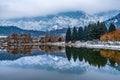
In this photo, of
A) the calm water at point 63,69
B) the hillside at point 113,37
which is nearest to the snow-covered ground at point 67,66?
the calm water at point 63,69

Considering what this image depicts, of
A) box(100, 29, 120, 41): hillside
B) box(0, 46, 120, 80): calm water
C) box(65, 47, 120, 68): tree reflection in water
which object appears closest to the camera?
box(0, 46, 120, 80): calm water

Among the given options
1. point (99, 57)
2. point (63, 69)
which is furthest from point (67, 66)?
point (99, 57)

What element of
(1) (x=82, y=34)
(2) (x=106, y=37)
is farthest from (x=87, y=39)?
(2) (x=106, y=37)

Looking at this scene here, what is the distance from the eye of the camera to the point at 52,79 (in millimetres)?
29891

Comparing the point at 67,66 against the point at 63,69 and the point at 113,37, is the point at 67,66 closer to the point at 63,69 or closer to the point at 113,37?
the point at 63,69

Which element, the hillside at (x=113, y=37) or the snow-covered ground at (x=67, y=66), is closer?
the snow-covered ground at (x=67, y=66)

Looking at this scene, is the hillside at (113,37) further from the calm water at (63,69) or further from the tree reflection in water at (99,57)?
the calm water at (63,69)

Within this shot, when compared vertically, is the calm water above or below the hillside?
below

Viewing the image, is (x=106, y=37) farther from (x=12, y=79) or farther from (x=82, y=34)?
(x=12, y=79)

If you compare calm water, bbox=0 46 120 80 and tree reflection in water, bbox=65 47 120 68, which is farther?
tree reflection in water, bbox=65 47 120 68

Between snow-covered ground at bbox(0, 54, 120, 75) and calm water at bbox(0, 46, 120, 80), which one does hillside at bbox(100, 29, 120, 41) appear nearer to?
calm water at bbox(0, 46, 120, 80)

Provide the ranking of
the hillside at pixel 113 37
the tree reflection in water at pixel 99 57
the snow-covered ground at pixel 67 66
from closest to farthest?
1. the snow-covered ground at pixel 67 66
2. the tree reflection in water at pixel 99 57
3. the hillside at pixel 113 37

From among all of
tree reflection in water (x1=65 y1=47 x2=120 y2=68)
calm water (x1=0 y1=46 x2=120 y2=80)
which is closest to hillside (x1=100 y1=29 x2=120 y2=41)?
tree reflection in water (x1=65 y1=47 x2=120 y2=68)

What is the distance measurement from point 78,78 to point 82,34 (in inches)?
4791
